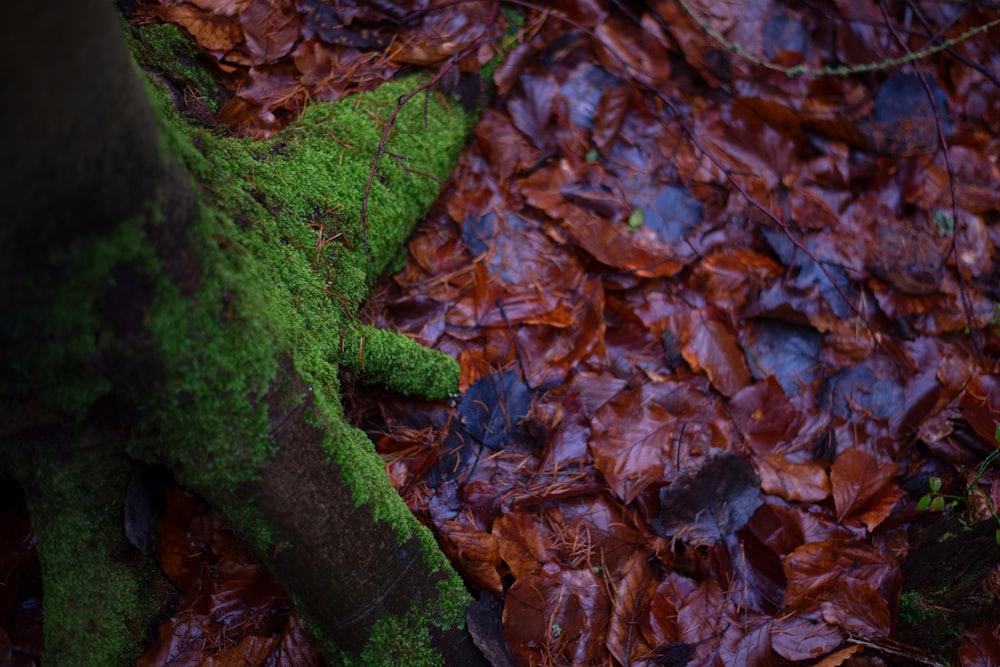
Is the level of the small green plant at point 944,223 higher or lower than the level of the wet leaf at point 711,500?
higher

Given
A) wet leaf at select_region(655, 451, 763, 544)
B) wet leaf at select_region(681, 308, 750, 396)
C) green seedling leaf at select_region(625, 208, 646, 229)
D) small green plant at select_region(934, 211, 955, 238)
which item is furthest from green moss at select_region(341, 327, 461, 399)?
small green plant at select_region(934, 211, 955, 238)

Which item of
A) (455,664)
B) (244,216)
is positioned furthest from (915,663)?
(244,216)

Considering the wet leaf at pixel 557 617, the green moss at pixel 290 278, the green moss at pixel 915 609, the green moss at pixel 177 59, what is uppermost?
the green moss at pixel 177 59

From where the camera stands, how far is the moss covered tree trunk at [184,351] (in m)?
0.98

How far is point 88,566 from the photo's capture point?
1.56 meters

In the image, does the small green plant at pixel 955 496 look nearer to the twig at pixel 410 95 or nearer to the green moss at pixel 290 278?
the green moss at pixel 290 278

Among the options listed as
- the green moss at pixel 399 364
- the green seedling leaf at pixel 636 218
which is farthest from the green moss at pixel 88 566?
the green seedling leaf at pixel 636 218

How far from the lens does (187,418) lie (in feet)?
4.09

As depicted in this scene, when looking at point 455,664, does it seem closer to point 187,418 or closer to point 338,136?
point 187,418

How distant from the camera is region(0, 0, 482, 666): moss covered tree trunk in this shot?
3.20 feet

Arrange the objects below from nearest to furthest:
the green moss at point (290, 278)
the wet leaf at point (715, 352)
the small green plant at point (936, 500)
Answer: the green moss at point (290, 278), the small green plant at point (936, 500), the wet leaf at point (715, 352)

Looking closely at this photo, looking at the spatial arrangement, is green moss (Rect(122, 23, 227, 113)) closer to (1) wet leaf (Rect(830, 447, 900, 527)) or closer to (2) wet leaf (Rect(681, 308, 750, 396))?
(2) wet leaf (Rect(681, 308, 750, 396))

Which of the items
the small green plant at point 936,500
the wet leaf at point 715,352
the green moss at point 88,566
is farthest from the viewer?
the wet leaf at point 715,352

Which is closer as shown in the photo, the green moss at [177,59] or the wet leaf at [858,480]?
the green moss at [177,59]
